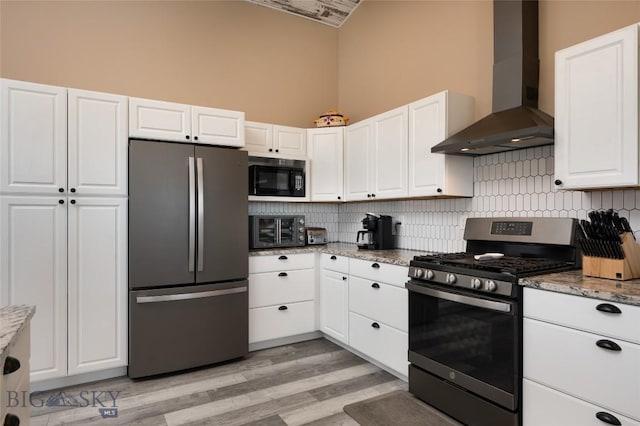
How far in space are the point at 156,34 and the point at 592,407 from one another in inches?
170

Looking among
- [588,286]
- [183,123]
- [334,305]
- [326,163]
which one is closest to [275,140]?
[326,163]

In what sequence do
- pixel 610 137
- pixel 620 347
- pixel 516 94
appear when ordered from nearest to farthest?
pixel 620 347
pixel 610 137
pixel 516 94

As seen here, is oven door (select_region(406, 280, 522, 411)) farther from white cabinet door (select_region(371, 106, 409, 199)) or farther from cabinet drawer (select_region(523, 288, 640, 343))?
white cabinet door (select_region(371, 106, 409, 199))

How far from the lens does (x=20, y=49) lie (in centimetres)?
316

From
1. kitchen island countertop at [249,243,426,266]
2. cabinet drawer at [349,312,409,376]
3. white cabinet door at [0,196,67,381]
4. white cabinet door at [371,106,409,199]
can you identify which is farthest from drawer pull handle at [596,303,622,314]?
white cabinet door at [0,196,67,381]

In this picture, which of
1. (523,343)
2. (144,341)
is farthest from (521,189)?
(144,341)

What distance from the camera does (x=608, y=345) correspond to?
1639 mm

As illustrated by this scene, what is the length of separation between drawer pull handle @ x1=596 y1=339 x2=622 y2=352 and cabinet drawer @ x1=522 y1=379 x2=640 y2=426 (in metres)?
0.27

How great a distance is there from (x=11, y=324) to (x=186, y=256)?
6.10 feet

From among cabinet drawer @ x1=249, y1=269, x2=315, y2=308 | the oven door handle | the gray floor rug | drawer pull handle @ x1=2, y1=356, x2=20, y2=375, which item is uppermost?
drawer pull handle @ x1=2, y1=356, x2=20, y2=375

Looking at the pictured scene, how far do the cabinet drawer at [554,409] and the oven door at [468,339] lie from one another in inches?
2.5

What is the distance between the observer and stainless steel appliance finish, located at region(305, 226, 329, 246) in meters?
4.16

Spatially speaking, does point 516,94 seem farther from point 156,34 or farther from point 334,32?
point 156,34

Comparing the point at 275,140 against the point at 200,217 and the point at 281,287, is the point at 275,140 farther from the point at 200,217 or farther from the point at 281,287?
the point at 281,287
